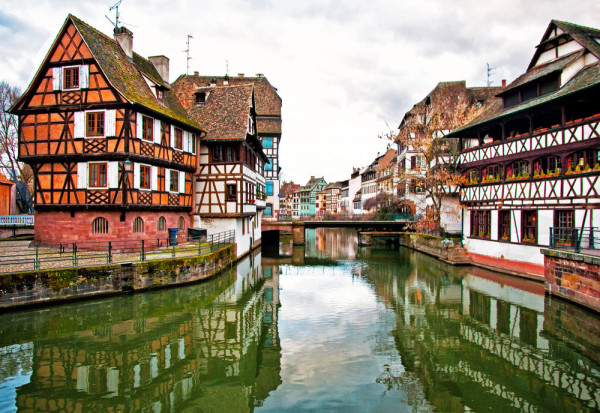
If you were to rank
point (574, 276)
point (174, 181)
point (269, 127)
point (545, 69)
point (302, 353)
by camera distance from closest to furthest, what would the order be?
point (302, 353) < point (574, 276) < point (545, 69) < point (174, 181) < point (269, 127)

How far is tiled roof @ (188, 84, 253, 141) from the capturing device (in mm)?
26703

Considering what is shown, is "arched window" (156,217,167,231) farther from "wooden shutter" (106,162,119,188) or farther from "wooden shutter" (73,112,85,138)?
"wooden shutter" (73,112,85,138)

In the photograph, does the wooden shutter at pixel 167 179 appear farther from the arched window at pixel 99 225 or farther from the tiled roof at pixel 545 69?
the tiled roof at pixel 545 69

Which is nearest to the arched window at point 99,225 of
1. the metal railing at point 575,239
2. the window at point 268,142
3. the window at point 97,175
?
the window at point 97,175

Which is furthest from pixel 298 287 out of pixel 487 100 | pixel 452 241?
pixel 487 100

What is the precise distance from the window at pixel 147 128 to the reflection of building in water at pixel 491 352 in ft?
49.9

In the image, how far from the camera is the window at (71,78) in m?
20.1

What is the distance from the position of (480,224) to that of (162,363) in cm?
2261

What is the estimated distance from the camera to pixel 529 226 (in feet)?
70.0

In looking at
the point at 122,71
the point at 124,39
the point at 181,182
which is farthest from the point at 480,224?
the point at 124,39

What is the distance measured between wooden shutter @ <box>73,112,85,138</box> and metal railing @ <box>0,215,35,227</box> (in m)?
14.7

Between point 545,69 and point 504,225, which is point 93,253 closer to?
point 504,225

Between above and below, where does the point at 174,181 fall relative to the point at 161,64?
below

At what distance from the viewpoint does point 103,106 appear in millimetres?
19844
